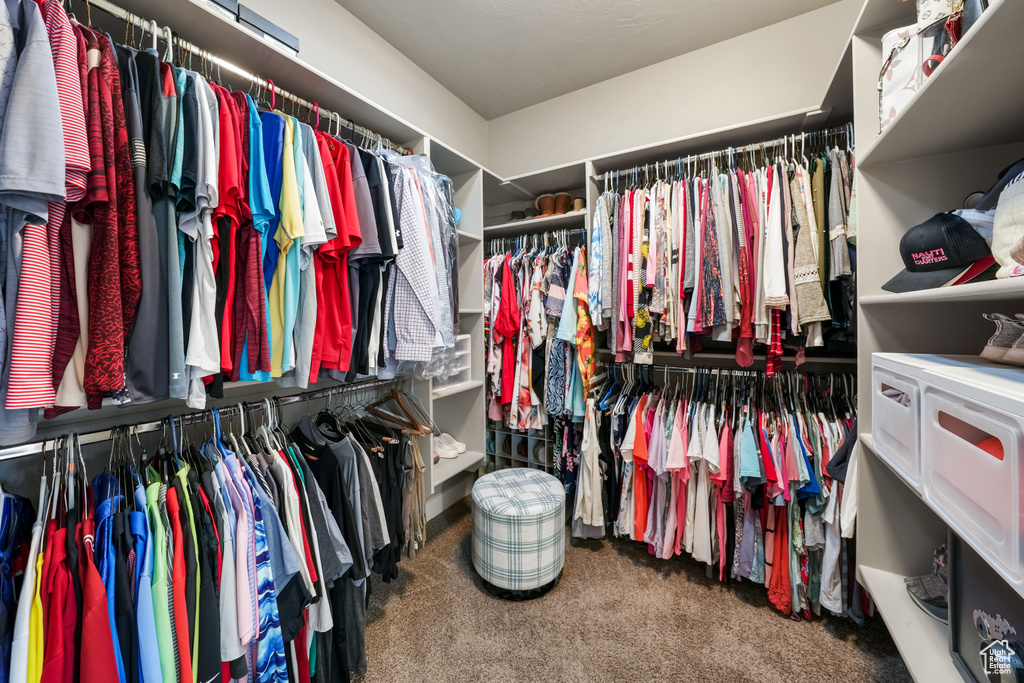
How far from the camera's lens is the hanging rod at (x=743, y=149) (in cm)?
170

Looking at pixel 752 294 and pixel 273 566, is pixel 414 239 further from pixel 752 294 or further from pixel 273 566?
pixel 752 294

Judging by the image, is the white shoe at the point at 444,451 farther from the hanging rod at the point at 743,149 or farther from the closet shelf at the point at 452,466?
the hanging rod at the point at 743,149

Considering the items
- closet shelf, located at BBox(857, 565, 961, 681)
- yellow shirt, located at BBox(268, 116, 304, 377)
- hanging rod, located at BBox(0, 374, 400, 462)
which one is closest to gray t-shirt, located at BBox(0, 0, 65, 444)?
hanging rod, located at BBox(0, 374, 400, 462)

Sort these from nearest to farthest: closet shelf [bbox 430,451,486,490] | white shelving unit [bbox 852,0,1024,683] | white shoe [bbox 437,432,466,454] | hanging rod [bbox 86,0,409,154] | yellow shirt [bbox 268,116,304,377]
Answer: white shelving unit [bbox 852,0,1024,683], hanging rod [bbox 86,0,409,154], yellow shirt [bbox 268,116,304,377], closet shelf [bbox 430,451,486,490], white shoe [bbox 437,432,466,454]

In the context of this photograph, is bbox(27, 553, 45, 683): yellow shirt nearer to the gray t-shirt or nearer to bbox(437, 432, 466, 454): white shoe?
the gray t-shirt

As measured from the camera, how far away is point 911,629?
913 mm

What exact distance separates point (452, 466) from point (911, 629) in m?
1.77

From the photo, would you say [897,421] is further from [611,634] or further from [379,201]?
[379,201]

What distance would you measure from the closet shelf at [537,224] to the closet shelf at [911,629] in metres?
1.86

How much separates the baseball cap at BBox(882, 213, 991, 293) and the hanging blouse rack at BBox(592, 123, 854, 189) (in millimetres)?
1063

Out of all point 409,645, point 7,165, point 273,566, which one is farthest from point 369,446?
point 7,165

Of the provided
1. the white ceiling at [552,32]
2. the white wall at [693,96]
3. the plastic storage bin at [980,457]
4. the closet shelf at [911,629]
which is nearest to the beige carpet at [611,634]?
the closet shelf at [911,629]

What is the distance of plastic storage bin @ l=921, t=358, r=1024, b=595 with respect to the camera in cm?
53

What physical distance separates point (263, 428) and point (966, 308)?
2.14 metres
